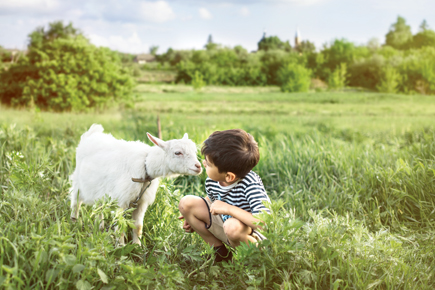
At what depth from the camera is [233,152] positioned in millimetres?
2344

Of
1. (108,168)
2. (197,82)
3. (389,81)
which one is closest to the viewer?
(108,168)

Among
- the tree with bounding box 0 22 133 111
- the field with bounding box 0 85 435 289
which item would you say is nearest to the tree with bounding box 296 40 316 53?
the tree with bounding box 0 22 133 111

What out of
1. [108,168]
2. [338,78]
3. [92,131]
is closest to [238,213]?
[108,168]

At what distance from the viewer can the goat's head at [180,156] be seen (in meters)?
2.40

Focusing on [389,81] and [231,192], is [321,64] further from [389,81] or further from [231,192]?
[231,192]

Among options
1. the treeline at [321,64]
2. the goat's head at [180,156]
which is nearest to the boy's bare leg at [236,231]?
the goat's head at [180,156]

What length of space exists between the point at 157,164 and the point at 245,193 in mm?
663

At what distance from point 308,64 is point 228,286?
18.3m

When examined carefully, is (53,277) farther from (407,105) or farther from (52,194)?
(407,105)

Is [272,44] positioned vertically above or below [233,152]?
above

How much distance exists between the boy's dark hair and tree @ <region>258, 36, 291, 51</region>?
17505mm

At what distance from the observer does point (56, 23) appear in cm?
1464

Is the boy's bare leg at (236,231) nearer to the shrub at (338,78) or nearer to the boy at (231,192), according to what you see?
the boy at (231,192)

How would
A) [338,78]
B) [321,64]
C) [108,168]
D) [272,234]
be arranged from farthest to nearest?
[321,64] → [338,78] → [108,168] → [272,234]
